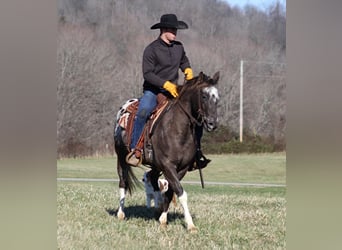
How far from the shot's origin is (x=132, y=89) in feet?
44.9

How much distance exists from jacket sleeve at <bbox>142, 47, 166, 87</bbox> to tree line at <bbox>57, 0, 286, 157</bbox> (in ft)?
17.5

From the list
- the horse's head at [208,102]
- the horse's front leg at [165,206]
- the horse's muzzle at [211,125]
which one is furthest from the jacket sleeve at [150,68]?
the horse's front leg at [165,206]

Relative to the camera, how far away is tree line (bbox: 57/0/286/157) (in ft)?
40.3

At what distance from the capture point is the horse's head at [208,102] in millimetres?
4793

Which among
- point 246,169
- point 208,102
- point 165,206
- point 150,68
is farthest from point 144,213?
point 246,169

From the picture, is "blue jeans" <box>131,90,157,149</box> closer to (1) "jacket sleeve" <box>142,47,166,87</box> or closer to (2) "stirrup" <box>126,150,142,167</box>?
(2) "stirrup" <box>126,150,142,167</box>

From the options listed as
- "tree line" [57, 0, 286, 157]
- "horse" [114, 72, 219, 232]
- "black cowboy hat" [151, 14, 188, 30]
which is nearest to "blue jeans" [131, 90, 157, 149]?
"horse" [114, 72, 219, 232]

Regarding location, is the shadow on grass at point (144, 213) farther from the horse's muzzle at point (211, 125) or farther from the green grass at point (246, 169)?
the green grass at point (246, 169)

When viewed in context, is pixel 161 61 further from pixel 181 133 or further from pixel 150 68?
pixel 181 133

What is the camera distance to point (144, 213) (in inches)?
260

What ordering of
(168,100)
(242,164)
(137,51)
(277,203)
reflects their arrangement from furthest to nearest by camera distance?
(242,164) < (137,51) < (277,203) < (168,100)
